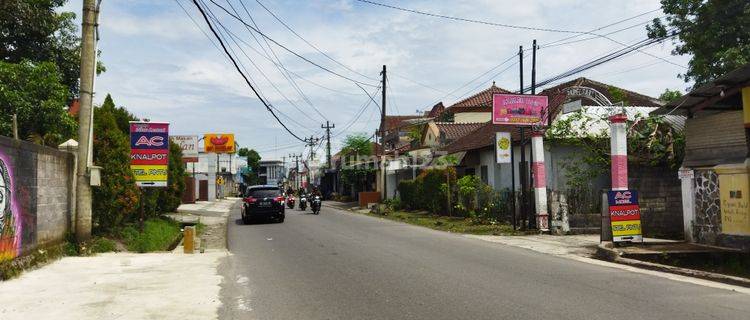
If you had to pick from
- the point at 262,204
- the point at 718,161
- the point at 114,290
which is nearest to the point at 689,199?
the point at 718,161

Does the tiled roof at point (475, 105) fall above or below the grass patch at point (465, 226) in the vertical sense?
above

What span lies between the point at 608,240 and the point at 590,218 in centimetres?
418

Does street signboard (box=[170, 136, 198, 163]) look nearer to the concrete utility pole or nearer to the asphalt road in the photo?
the concrete utility pole

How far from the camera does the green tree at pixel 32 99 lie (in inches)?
736

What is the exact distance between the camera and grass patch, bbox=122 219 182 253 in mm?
14531

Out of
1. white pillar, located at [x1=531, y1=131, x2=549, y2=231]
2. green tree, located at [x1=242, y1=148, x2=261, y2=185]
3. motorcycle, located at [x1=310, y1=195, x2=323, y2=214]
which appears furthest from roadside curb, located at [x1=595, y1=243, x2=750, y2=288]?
green tree, located at [x1=242, y1=148, x2=261, y2=185]

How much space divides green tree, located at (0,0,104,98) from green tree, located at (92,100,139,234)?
9.87 m

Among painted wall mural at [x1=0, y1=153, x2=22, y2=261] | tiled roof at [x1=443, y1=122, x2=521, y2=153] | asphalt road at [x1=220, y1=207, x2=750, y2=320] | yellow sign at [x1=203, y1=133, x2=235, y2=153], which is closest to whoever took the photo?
asphalt road at [x1=220, y1=207, x2=750, y2=320]

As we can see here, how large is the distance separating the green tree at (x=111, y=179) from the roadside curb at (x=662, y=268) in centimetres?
1160

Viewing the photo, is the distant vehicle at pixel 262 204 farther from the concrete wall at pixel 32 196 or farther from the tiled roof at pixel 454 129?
the tiled roof at pixel 454 129

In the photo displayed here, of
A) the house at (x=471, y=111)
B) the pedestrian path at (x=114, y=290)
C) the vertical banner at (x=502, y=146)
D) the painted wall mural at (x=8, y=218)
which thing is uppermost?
the house at (x=471, y=111)

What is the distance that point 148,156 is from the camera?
16.2m

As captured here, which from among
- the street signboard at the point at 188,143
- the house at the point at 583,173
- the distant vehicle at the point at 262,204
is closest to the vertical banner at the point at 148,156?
the distant vehicle at the point at 262,204

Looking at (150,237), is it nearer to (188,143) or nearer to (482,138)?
(482,138)
